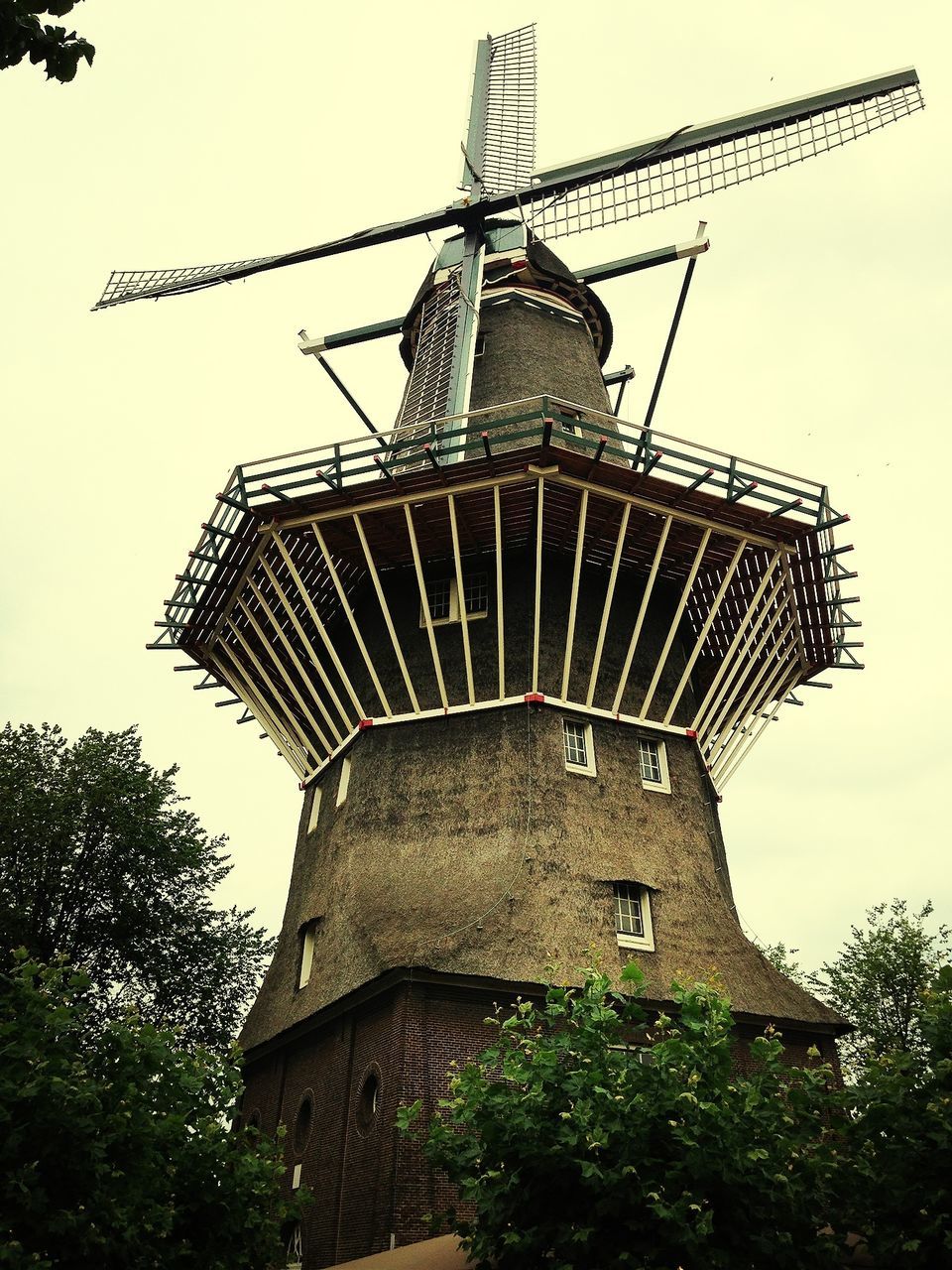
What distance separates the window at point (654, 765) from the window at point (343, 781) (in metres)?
5.15

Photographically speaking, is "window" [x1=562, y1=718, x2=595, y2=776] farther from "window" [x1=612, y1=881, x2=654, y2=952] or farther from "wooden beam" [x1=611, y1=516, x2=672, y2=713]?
"window" [x1=612, y1=881, x2=654, y2=952]

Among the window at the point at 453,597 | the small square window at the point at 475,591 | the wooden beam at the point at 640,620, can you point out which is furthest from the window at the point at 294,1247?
the small square window at the point at 475,591

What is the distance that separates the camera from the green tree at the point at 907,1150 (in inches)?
387

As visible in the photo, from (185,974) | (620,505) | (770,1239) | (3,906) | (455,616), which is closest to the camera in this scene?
(770,1239)

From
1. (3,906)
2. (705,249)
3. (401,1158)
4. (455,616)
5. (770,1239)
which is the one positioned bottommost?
(770,1239)

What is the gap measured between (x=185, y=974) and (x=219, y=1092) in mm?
16326

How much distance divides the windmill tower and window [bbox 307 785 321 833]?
0.05m

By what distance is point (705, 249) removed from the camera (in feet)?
81.8

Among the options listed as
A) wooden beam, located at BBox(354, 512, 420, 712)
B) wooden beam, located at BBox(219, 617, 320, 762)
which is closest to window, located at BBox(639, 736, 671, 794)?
→ wooden beam, located at BBox(354, 512, 420, 712)

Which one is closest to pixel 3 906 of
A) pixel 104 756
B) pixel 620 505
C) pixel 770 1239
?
pixel 104 756

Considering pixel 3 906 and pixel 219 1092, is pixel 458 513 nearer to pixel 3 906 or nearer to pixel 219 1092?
pixel 219 1092

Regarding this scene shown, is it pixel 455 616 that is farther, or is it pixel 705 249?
pixel 705 249

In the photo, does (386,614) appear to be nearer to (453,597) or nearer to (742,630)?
(453,597)

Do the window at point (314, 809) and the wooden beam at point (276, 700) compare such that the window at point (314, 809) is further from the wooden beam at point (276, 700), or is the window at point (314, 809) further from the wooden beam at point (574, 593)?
the wooden beam at point (574, 593)
